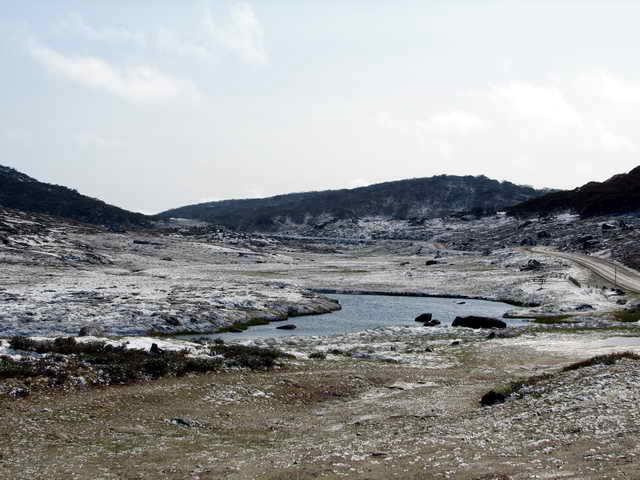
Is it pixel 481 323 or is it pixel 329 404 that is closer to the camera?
pixel 329 404

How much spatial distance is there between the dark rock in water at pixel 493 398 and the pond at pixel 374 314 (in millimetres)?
30289

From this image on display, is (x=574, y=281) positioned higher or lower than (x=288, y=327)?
higher

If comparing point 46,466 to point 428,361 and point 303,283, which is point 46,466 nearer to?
point 428,361

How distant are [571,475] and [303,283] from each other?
93582 millimetres

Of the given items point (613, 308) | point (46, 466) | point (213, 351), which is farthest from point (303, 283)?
point (46, 466)

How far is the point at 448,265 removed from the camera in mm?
137875

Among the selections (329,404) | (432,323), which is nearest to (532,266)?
(432,323)

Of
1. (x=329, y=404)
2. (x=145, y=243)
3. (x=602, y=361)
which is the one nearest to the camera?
(x=329, y=404)

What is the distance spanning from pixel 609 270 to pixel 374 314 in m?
51.7

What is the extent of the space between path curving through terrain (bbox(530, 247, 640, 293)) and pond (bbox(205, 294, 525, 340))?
19.5 m

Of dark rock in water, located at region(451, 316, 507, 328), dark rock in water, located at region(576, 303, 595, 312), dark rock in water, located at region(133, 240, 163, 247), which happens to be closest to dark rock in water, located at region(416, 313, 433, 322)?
dark rock in water, located at region(451, 316, 507, 328)

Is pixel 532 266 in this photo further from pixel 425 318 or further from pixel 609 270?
pixel 425 318

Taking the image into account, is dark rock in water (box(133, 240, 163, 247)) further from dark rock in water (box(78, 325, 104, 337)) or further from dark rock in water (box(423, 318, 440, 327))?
dark rock in water (box(423, 318, 440, 327))

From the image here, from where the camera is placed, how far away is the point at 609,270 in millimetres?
104250
